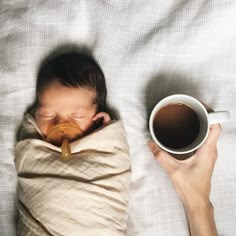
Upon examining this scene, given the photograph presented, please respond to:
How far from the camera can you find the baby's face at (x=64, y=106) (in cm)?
103

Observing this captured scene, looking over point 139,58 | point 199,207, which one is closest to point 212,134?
point 199,207

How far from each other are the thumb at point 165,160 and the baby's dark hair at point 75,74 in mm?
158

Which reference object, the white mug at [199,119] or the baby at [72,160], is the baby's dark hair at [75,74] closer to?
the baby at [72,160]

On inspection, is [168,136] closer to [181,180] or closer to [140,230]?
[181,180]

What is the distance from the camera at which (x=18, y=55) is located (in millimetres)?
1147

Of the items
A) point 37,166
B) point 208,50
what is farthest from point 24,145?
point 208,50

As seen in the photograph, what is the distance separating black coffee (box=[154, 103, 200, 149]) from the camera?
1.02 meters

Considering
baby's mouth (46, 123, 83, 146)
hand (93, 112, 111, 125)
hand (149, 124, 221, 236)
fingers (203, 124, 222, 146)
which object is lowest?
hand (149, 124, 221, 236)

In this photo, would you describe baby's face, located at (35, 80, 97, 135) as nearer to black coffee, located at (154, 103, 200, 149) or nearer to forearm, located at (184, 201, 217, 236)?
black coffee, located at (154, 103, 200, 149)

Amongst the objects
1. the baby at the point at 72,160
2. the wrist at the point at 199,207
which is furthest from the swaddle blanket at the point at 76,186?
the wrist at the point at 199,207

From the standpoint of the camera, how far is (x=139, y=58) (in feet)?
3.77

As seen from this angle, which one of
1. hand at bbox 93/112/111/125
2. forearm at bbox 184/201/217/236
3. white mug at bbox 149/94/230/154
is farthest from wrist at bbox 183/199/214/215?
hand at bbox 93/112/111/125

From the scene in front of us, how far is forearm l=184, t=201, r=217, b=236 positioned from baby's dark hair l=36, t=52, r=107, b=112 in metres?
0.30

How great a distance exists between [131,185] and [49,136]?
223 millimetres
